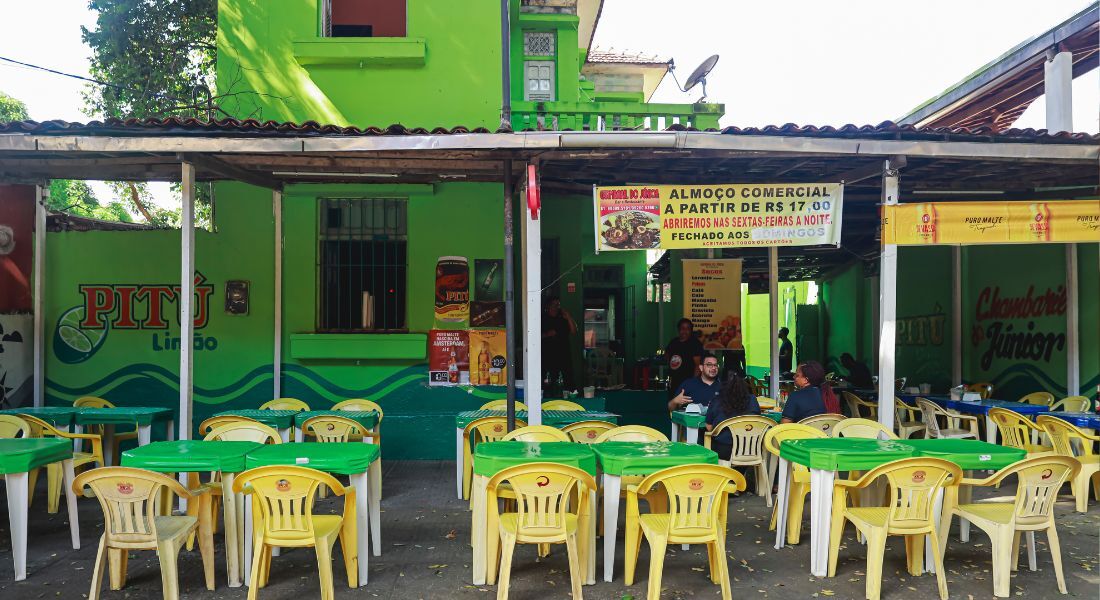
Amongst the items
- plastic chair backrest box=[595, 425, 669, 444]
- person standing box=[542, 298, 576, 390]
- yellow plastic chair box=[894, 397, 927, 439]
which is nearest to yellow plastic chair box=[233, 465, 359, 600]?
plastic chair backrest box=[595, 425, 669, 444]

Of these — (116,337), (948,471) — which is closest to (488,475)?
(948,471)

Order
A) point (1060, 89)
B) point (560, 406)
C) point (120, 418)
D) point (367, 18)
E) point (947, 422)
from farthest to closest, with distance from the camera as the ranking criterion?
point (367, 18) → point (1060, 89) → point (947, 422) → point (560, 406) → point (120, 418)

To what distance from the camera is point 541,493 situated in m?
4.79

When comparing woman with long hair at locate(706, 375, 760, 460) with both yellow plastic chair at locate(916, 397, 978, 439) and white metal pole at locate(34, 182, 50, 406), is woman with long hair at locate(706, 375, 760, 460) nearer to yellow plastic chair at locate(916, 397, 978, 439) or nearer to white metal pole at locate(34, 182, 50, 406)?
yellow plastic chair at locate(916, 397, 978, 439)

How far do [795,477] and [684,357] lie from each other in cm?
431

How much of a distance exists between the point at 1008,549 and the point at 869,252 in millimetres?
10875

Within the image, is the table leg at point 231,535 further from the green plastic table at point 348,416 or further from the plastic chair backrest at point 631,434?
the plastic chair backrest at point 631,434

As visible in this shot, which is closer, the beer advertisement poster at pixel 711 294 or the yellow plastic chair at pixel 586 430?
the yellow plastic chair at pixel 586 430

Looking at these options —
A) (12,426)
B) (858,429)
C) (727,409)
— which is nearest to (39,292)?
(12,426)

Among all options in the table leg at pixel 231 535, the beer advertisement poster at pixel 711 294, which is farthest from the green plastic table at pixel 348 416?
the beer advertisement poster at pixel 711 294

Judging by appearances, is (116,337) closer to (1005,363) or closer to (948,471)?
(948,471)

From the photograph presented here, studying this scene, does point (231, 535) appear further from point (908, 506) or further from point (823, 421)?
point (823, 421)

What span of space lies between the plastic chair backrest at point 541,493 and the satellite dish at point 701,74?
6628 millimetres

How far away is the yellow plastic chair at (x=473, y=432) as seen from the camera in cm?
746
